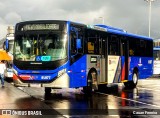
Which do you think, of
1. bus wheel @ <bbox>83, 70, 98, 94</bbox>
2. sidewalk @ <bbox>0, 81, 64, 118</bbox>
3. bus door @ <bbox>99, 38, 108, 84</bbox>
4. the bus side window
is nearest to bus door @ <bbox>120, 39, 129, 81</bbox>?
the bus side window

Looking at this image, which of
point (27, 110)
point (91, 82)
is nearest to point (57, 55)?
point (91, 82)

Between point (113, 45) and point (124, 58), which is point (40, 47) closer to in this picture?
point (113, 45)

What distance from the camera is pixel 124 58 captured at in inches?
968

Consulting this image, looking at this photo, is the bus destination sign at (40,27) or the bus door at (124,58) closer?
the bus destination sign at (40,27)

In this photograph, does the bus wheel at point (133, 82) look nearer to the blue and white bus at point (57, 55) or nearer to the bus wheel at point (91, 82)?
the blue and white bus at point (57, 55)

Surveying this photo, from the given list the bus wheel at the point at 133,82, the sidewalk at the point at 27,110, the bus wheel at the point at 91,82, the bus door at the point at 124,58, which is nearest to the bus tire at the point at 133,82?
the bus wheel at the point at 133,82

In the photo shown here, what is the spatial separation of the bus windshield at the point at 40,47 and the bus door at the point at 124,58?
6793 millimetres

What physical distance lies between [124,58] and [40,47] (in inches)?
294

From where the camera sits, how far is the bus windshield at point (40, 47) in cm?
1816

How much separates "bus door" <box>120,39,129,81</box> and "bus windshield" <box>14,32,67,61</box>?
6.79 meters

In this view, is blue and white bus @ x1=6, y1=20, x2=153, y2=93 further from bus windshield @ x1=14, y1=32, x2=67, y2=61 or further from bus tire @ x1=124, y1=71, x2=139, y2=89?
bus tire @ x1=124, y1=71, x2=139, y2=89

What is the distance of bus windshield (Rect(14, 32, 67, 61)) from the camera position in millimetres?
18156

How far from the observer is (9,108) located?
14.3 metres

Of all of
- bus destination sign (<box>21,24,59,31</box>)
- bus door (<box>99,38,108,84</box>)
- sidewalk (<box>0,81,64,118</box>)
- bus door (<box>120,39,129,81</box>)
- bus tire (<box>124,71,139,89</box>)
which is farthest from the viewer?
bus tire (<box>124,71,139,89</box>)
